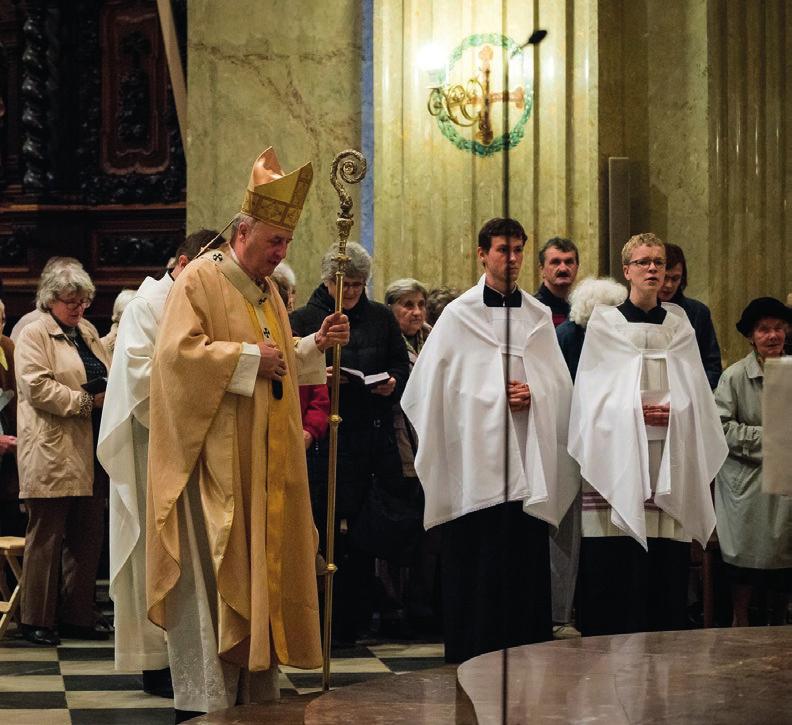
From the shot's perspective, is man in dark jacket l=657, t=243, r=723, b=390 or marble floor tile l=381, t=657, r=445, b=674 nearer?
marble floor tile l=381, t=657, r=445, b=674

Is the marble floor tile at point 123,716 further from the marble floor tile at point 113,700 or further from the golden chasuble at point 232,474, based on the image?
the golden chasuble at point 232,474

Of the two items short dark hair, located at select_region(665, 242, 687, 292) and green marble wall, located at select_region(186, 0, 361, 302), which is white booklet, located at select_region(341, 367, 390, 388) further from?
green marble wall, located at select_region(186, 0, 361, 302)

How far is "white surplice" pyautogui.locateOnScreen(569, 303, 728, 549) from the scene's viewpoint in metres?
6.14

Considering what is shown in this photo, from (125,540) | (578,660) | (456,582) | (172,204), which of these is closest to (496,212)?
(172,204)

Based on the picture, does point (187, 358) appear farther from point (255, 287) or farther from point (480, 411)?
point (480, 411)

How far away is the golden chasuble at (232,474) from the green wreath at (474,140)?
408 cm

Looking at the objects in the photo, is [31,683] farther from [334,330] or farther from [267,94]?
[267,94]

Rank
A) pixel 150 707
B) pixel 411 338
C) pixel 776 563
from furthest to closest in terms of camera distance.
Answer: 1. pixel 411 338
2. pixel 776 563
3. pixel 150 707

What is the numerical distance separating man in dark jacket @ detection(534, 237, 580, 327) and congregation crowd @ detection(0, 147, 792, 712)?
0.01 metres

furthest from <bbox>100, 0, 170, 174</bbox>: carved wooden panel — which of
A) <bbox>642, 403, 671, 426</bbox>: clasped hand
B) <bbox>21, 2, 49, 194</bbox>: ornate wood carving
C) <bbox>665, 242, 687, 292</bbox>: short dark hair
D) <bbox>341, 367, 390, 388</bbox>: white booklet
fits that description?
<bbox>642, 403, 671, 426</bbox>: clasped hand

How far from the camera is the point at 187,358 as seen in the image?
482 cm

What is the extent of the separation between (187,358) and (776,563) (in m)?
3.25

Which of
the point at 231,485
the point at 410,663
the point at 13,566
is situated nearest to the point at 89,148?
the point at 13,566

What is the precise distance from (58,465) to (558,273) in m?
2.42
